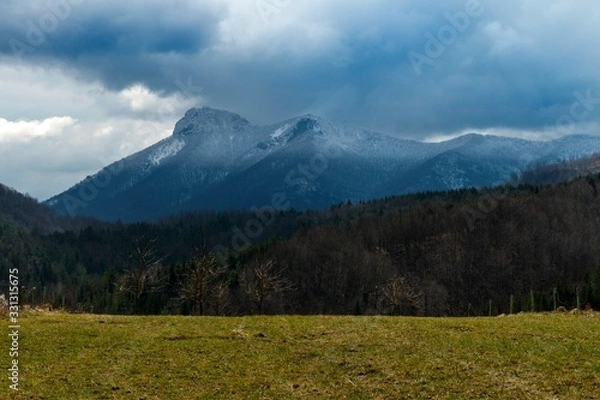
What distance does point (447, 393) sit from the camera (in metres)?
24.4

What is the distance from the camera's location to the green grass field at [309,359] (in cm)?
2489

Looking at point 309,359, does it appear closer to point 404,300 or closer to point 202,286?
point 202,286

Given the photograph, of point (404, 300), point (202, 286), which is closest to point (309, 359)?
point (202, 286)

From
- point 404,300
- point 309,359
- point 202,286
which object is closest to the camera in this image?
point 309,359

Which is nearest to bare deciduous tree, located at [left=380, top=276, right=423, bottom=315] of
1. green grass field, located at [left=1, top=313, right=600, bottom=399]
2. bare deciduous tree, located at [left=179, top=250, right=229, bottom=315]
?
bare deciduous tree, located at [left=179, top=250, right=229, bottom=315]

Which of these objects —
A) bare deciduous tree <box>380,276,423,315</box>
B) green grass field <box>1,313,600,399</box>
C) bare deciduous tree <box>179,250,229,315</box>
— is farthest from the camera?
bare deciduous tree <box>380,276,423,315</box>

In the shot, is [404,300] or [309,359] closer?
[309,359]

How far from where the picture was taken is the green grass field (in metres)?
24.9

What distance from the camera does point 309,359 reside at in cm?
2922

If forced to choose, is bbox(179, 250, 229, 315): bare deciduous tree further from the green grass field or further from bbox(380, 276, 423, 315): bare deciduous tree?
bbox(380, 276, 423, 315): bare deciduous tree

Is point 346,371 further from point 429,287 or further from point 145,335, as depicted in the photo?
point 429,287

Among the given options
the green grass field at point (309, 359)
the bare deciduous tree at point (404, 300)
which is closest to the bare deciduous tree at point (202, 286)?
the green grass field at point (309, 359)

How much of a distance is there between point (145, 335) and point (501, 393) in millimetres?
19131

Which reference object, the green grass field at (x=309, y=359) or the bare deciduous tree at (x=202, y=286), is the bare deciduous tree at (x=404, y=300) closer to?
the bare deciduous tree at (x=202, y=286)
